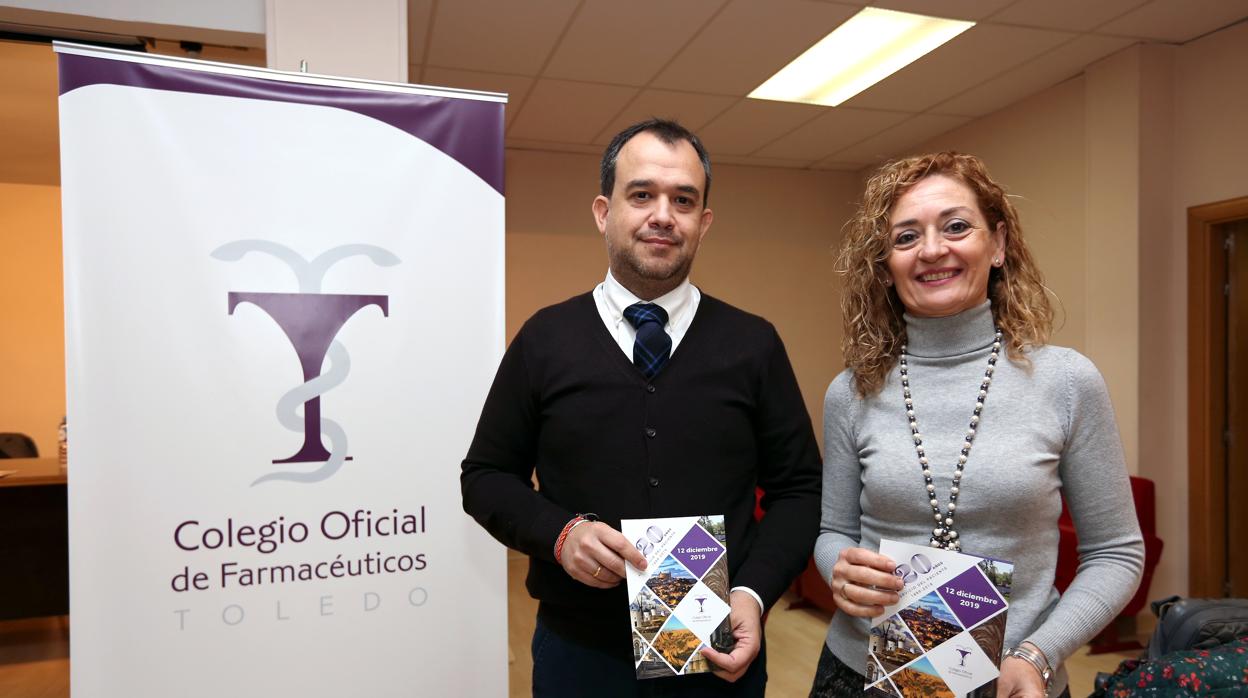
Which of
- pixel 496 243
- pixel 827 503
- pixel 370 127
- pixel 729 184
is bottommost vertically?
pixel 827 503

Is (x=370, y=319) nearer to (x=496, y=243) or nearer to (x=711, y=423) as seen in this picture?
(x=496, y=243)

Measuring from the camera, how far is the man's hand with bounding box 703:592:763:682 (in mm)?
1182

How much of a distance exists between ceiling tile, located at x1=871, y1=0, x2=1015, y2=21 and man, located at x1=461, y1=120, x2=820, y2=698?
8.62 ft

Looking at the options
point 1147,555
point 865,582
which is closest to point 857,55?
point 1147,555

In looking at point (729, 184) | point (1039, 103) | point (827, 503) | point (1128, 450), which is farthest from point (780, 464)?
point (729, 184)

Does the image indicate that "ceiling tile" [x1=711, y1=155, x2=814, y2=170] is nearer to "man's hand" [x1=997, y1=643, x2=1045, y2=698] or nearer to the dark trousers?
the dark trousers

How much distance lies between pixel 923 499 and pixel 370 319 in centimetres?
170

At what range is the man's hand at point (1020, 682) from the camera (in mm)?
1063

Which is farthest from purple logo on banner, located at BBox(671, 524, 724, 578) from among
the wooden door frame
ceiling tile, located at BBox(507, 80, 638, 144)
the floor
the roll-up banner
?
the wooden door frame

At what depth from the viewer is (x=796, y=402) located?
1507 millimetres

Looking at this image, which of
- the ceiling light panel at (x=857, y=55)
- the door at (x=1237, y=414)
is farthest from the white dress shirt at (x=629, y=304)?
the door at (x=1237, y=414)

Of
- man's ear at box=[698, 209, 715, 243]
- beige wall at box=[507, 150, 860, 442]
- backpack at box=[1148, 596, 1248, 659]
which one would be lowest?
backpack at box=[1148, 596, 1248, 659]

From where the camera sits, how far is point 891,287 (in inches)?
54.0

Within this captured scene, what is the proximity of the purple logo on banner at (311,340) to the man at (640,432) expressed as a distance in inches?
37.9
